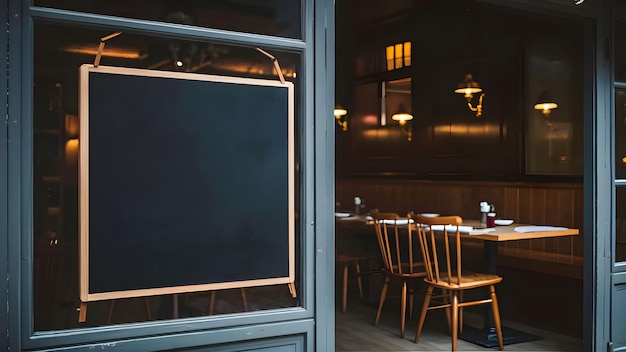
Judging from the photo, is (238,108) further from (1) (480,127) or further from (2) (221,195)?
(1) (480,127)

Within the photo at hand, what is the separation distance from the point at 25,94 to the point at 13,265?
2.04 ft

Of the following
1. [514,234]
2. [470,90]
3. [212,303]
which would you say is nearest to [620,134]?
[514,234]

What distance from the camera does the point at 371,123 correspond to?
880 cm

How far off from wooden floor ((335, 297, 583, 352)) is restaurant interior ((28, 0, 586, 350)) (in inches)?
9.5

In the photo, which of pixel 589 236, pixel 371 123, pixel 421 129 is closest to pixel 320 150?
pixel 589 236

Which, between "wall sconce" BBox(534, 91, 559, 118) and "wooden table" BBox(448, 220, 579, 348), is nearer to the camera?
"wooden table" BBox(448, 220, 579, 348)

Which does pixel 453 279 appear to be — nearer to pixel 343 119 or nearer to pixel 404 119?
pixel 404 119

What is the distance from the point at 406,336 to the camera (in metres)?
5.05

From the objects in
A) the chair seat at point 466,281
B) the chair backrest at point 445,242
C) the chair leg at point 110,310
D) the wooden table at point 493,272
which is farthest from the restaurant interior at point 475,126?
the chair leg at point 110,310

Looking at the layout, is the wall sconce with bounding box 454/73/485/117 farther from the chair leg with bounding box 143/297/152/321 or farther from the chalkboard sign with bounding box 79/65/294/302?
the chair leg with bounding box 143/297/152/321

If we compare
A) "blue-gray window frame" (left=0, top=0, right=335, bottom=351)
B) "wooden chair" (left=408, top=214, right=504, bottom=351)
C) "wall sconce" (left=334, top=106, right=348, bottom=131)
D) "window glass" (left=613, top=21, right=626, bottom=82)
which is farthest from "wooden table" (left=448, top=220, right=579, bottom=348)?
"wall sconce" (left=334, top=106, right=348, bottom=131)

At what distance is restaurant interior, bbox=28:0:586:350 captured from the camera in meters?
2.31

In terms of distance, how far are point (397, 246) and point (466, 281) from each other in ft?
2.42

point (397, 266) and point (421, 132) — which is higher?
point (421, 132)
